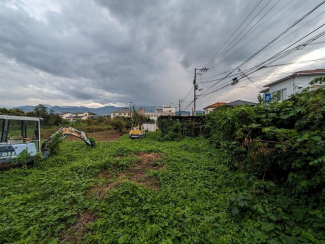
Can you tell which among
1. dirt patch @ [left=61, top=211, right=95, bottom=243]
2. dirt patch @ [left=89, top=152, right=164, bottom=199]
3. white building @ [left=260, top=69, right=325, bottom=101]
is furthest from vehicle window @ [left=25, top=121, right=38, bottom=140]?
white building @ [left=260, top=69, right=325, bottom=101]

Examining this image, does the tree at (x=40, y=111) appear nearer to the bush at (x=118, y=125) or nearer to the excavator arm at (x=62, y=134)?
the bush at (x=118, y=125)

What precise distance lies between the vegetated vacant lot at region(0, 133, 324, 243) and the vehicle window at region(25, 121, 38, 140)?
4.93 feet

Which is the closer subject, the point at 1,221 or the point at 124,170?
the point at 1,221

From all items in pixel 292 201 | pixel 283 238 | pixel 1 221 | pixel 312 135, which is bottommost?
pixel 1 221

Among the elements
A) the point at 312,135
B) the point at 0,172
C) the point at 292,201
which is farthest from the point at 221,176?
the point at 0,172

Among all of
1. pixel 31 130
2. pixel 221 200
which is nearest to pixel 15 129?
pixel 31 130

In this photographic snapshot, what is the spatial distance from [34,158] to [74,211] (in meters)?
4.02

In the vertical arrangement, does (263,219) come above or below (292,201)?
below

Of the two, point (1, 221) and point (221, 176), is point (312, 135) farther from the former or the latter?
point (1, 221)

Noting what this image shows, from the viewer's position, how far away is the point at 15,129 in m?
4.85

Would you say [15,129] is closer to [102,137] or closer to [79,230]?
[79,230]

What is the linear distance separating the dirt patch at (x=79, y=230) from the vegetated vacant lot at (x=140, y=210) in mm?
15

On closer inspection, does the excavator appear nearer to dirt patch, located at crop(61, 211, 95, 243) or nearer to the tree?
dirt patch, located at crop(61, 211, 95, 243)

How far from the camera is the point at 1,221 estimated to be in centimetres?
247
